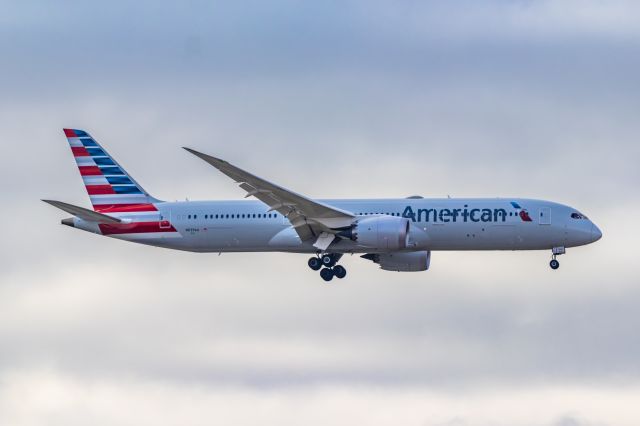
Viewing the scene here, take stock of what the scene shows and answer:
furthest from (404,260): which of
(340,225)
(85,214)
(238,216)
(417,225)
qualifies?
(85,214)

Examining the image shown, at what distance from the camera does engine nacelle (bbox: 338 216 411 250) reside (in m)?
84.9

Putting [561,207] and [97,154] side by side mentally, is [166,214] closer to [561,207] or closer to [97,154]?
[97,154]

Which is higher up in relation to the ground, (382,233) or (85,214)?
(85,214)

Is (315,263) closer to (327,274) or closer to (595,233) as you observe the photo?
(327,274)

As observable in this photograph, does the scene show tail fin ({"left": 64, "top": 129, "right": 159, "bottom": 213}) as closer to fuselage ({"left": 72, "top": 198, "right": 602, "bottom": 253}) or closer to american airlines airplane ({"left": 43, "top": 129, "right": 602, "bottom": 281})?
american airlines airplane ({"left": 43, "top": 129, "right": 602, "bottom": 281})

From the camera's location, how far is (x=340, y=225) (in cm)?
8675

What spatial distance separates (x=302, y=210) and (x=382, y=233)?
173 inches

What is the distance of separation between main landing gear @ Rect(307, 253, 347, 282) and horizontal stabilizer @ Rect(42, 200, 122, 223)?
1119 cm

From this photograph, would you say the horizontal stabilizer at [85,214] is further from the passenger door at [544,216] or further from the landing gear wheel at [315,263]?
the passenger door at [544,216]

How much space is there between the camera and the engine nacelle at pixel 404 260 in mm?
Answer: 91938

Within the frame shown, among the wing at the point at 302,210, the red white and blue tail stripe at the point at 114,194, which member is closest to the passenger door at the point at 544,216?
the wing at the point at 302,210

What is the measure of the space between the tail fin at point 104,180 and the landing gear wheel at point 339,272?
35.1 ft

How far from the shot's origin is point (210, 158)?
80062mm

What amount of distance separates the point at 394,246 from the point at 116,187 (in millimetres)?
17853
